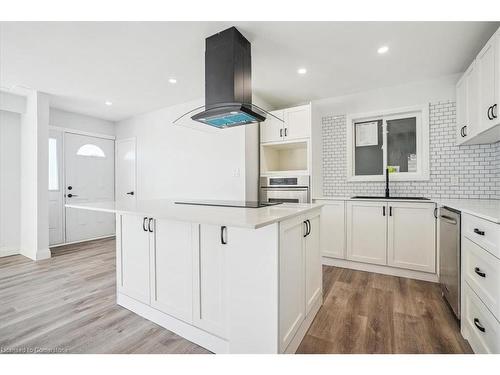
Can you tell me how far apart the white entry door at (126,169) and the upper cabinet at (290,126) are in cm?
289

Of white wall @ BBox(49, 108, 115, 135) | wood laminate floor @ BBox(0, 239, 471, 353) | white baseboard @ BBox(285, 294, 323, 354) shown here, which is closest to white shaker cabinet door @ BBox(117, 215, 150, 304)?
A: wood laminate floor @ BBox(0, 239, 471, 353)

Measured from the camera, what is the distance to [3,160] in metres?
3.71

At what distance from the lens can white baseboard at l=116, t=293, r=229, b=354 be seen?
1.56 metres

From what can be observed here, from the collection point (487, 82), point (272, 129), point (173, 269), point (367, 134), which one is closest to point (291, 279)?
point (173, 269)

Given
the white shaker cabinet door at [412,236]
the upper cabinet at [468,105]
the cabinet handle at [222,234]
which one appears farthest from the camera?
A: the white shaker cabinet door at [412,236]

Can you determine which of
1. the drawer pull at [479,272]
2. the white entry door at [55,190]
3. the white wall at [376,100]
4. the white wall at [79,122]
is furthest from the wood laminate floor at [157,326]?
the white wall at [79,122]

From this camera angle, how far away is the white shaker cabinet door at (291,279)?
1.36 metres

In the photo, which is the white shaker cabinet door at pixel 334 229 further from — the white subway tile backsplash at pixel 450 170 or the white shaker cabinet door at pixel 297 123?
the white shaker cabinet door at pixel 297 123

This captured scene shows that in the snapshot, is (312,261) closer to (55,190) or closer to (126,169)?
(126,169)

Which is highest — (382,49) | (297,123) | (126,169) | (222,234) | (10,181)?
(382,49)

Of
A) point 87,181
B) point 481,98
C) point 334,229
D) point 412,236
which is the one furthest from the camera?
point 87,181

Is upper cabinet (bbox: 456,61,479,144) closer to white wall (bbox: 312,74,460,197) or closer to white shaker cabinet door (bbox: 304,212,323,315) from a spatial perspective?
white wall (bbox: 312,74,460,197)

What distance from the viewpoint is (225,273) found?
1.51 metres

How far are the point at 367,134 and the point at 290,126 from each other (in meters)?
1.18
